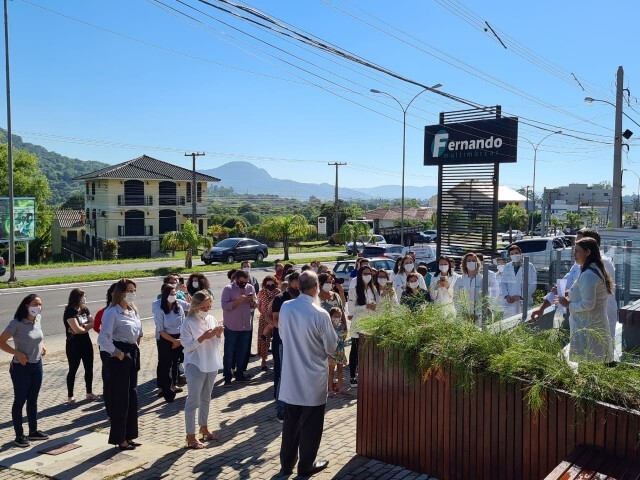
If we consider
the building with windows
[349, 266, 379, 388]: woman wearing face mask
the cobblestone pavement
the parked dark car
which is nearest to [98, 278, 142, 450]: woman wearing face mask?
the cobblestone pavement

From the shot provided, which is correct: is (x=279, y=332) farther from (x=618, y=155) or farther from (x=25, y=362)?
(x=618, y=155)

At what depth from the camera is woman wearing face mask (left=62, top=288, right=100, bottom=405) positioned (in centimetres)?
793

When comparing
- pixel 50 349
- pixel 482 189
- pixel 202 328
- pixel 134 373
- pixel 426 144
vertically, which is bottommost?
pixel 50 349

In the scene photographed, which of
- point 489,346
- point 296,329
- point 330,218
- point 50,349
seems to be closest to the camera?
point 489,346

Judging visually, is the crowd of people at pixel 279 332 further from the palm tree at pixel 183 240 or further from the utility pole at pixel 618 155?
the palm tree at pixel 183 240

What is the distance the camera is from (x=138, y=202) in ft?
198

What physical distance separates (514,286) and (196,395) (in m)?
4.94

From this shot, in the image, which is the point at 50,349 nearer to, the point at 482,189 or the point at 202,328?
the point at 202,328

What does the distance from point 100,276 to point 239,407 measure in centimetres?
2109

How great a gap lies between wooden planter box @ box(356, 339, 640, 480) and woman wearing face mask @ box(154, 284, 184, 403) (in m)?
3.26

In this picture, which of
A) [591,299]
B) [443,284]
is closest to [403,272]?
[443,284]

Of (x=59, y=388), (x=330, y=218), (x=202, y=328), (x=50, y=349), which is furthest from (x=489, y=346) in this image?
(x=330, y=218)

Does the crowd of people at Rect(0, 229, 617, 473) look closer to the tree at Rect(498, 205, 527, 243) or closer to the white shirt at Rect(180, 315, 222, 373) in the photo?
the white shirt at Rect(180, 315, 222, 373)

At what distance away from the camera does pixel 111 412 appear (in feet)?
20.9
